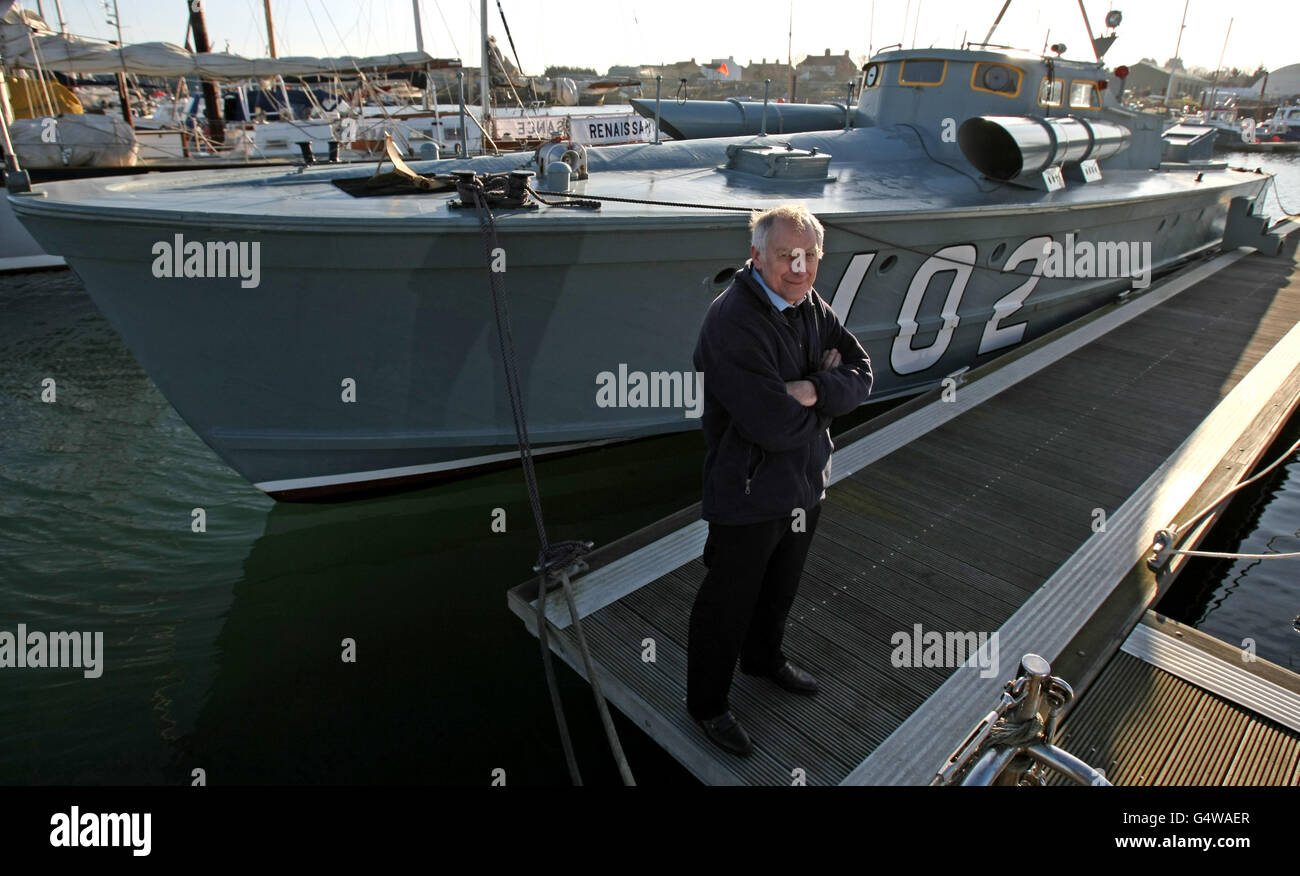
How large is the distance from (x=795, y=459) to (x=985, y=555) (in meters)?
2.05

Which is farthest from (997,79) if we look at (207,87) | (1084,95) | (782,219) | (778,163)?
(207,87)

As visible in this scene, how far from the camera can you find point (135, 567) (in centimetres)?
482

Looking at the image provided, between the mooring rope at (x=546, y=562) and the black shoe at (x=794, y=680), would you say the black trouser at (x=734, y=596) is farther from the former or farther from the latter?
the mooring rope at (x=546, y=562)

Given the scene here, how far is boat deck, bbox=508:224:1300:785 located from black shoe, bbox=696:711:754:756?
5 centimetres

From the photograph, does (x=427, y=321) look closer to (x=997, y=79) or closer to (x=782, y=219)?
(x=782, y=219)

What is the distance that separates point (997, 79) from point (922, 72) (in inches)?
27.1

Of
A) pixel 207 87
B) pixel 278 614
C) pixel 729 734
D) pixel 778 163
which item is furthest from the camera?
pixel 207 87

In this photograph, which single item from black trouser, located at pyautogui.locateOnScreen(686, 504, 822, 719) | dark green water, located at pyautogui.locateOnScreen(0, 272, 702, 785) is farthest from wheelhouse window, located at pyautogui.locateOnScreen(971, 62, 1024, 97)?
black trouser, located at pyautogui.locateOnScreen(686, 504, 822, 719)

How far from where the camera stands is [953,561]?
12.3 ft

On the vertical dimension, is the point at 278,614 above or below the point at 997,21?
below

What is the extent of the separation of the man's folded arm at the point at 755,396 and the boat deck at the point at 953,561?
3.86ft
